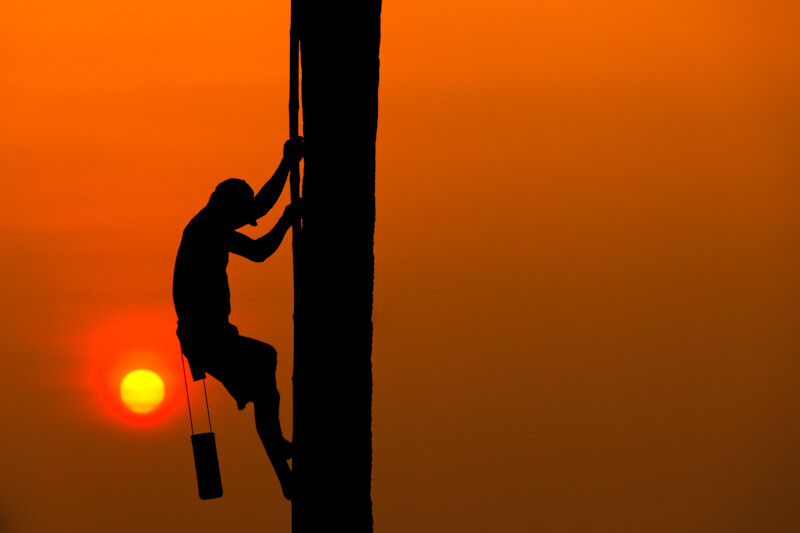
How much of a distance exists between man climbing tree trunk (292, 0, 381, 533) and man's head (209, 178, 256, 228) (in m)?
0.69

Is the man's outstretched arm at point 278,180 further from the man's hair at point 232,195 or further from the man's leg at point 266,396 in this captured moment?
the man's leg at point 266,396

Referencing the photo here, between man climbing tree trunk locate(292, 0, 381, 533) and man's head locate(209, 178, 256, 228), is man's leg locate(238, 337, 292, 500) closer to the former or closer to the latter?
man climbing tree trunk locate(292, 0, 381, 533)

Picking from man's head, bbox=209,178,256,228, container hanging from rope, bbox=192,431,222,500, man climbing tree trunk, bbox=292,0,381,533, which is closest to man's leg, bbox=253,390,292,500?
container hanging from rope, bbox=192,431,222,500

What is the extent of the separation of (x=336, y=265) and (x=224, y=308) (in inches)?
44.3

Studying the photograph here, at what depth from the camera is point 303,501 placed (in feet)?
15.2

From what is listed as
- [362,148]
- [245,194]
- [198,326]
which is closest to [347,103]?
[362,148]

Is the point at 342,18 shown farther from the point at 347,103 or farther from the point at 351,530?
the point at 351,530

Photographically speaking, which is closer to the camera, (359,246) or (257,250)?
(359,246)

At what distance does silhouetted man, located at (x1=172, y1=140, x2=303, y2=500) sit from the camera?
16.5ft

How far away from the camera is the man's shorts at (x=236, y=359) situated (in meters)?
5.14

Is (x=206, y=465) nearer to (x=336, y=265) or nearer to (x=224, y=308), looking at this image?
(x=224, y=308)

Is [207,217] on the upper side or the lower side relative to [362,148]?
lower

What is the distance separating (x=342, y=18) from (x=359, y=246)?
107cm

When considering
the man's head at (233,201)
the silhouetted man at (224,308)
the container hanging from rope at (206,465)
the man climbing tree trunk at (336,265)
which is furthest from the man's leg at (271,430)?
the man's head at (233,201)
